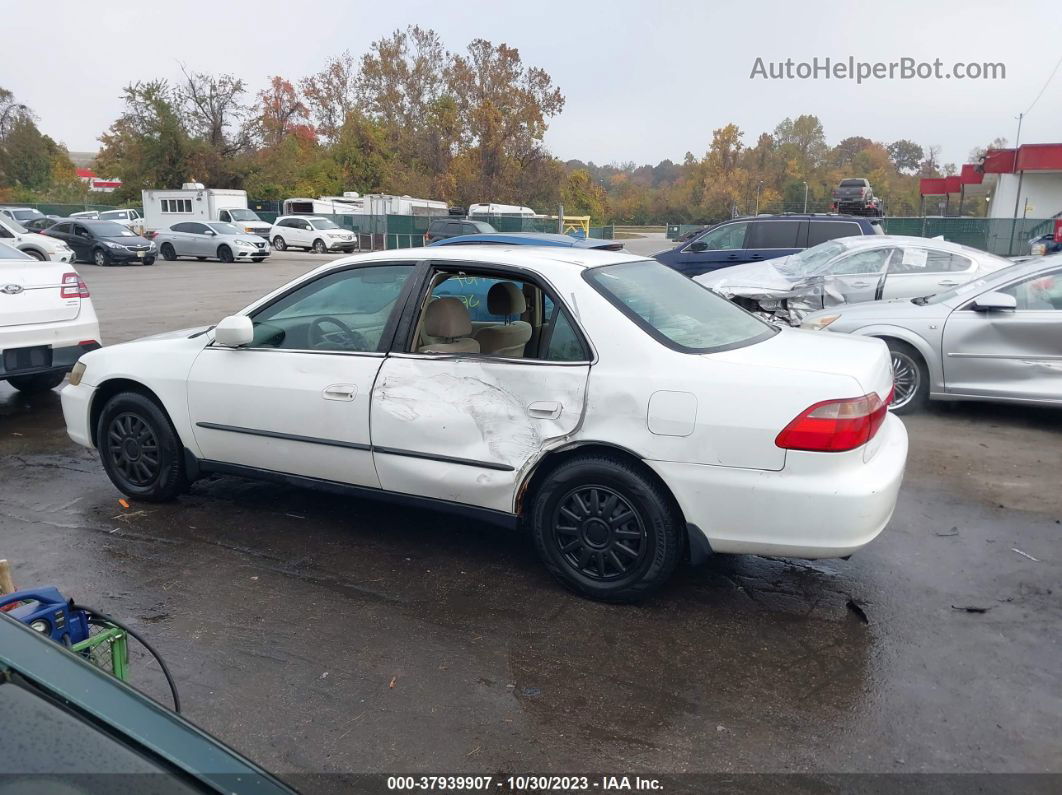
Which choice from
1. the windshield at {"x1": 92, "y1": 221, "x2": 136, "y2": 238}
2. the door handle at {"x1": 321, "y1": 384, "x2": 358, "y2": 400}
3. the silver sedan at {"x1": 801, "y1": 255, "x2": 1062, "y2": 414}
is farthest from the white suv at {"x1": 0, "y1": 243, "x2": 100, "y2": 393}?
the windshield at {"x1": 92, "y1": 221, "x2": 136, "y2": 238}

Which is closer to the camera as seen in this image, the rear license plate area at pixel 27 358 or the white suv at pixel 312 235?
the rear license plate area at pixel 27 358

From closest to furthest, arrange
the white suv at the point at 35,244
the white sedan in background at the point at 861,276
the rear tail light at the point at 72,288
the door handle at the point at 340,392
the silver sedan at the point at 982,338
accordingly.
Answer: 1. the door handle at the point at 340,392
2. the silver sedan at the point at 982,338
3. the rear tail light at the point at 72,288
4. the white sedan in background at the point at 861,276
5. the white suv at the point at 35,244

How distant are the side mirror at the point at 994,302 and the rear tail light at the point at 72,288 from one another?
25.1 feet

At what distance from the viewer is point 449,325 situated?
14.6ft

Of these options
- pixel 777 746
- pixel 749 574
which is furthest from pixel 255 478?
pixel 777 746

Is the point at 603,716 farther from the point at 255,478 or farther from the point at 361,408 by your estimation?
the point at 255,478

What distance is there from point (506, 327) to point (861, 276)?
6.40m

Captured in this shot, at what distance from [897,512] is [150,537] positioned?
14.5 feet

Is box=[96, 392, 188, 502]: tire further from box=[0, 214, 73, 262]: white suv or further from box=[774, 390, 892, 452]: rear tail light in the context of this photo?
box=[0, 214, 73, 262]: white suv

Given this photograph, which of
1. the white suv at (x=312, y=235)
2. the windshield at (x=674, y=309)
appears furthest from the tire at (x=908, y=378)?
the white suv at (x=312, y=235)

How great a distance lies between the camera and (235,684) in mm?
3248

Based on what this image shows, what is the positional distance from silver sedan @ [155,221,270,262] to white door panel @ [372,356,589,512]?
1062 inches

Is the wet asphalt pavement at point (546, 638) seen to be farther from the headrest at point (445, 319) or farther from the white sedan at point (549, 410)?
the headrest at point (445, 319)

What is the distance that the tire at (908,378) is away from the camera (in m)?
7.47
